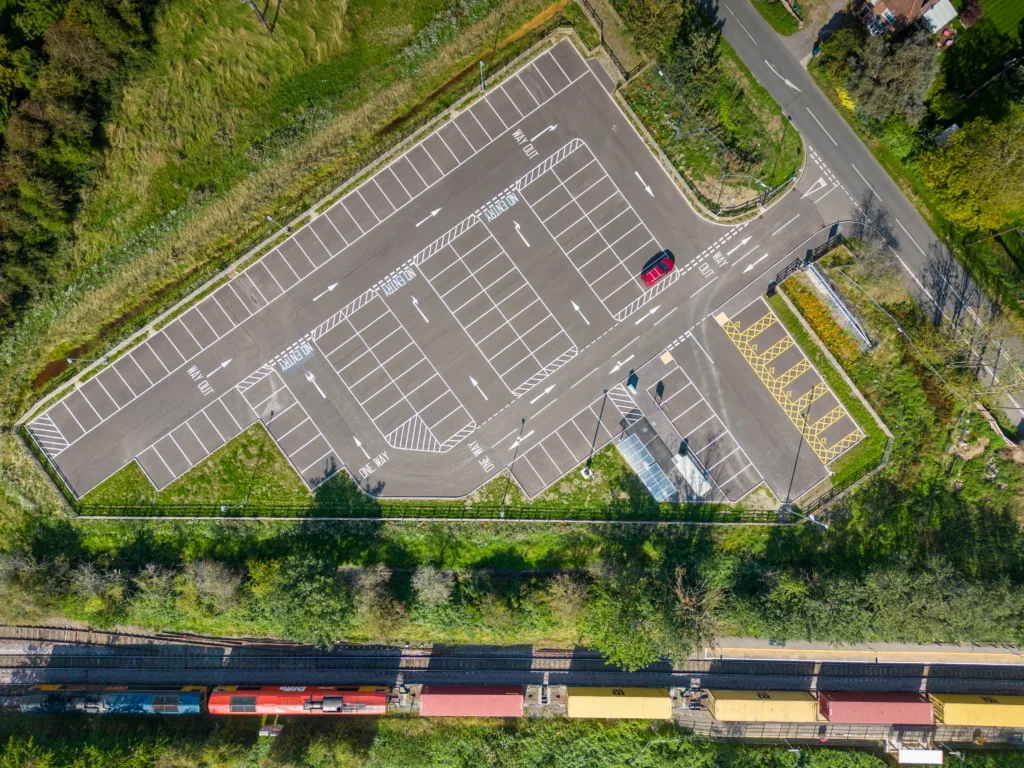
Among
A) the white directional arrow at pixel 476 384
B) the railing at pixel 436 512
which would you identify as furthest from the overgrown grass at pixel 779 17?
the railing at pixel 436 512

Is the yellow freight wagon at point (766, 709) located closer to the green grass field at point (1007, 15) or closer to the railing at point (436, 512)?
the railing at point (436, 512)

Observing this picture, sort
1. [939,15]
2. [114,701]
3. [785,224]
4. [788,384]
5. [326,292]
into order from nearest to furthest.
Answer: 1. [939,15]
2. [114,701]
3. [326,292]
4. [788,384]
5. [785,224]

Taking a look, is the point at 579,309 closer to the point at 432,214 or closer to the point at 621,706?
the point at 432,214

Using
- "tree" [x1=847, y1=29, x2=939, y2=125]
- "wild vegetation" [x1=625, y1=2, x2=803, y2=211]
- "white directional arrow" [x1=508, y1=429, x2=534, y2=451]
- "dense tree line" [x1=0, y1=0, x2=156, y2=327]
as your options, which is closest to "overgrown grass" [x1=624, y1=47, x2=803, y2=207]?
"wild vegetation" [x1=625, y1=2, x2=803, y2=211]

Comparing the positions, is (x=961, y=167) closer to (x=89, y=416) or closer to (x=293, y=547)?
(x=293, y=547)

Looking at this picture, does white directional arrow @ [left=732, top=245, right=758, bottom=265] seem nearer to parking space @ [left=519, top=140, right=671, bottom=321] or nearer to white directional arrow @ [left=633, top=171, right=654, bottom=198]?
parking space @ [left=519, top=140, right=671, bottom=321]

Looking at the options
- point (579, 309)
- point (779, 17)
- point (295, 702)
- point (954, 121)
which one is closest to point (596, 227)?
point (579, 309)
